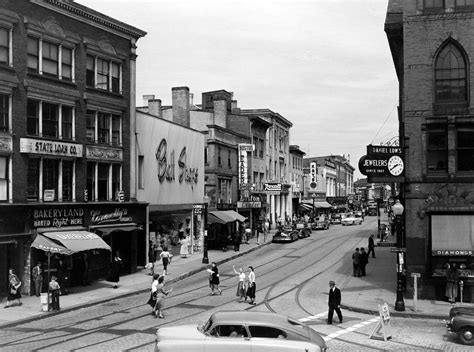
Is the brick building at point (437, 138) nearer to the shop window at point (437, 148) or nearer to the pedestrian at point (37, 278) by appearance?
the shop window at point (437, 148)

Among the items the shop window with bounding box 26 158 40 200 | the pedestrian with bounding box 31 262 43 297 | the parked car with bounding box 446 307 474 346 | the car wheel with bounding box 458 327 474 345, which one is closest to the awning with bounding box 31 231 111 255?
the pedestrian with bounding box 31 262 43 297

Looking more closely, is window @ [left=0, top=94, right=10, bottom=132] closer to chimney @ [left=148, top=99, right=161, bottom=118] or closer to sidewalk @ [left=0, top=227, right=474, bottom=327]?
sidewalk @ [left=0, top=227, right=474, bottom=327]

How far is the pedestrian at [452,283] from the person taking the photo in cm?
2516

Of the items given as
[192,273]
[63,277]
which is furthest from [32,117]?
[192,273]

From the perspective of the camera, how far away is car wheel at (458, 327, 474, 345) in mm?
17719

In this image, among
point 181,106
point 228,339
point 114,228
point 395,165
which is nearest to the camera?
point 228,339

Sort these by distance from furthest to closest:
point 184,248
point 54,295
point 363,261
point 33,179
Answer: point 184,248 < point 363,261 < point 33,179 < point 54,295

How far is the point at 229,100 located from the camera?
66.4 m

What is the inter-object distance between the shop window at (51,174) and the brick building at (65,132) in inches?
2.1

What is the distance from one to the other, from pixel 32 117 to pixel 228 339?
19177 millimetres

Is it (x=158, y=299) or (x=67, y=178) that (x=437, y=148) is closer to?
(x=158, y=299)

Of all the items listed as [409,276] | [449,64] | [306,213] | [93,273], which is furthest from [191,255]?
[306,213]

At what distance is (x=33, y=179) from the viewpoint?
2812cm

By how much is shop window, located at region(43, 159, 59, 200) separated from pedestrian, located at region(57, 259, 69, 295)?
357 cm
